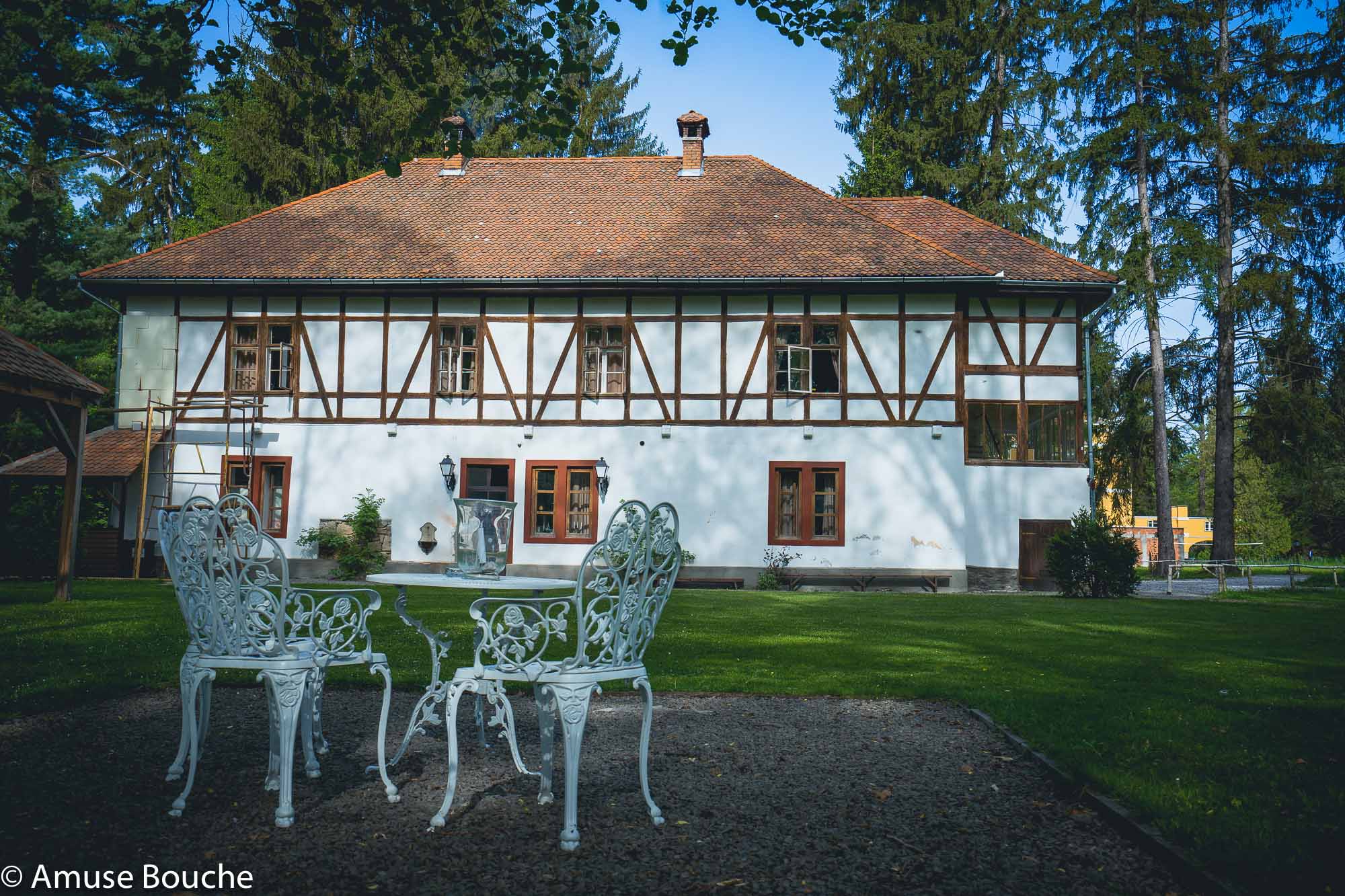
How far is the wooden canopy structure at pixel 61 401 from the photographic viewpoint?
1112 cm

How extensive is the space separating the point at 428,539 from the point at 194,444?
16.4ft

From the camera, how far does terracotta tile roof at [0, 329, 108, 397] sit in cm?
1078

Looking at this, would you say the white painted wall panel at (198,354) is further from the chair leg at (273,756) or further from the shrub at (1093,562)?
the chair leg at (273,756)

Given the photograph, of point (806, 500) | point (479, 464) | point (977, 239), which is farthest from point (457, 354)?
point (977, 239)

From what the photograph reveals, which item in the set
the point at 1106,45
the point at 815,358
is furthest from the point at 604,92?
the point at 815,358

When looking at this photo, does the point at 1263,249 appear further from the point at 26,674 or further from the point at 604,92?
the point at 26,674

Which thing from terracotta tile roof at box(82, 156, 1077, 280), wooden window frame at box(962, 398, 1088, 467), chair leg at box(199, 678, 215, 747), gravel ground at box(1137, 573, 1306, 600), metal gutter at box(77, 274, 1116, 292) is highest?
terracotta tile roof at box(82, 156, 1077, 280)

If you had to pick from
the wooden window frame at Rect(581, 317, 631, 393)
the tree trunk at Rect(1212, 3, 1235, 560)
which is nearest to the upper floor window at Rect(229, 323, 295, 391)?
the wooden window frame at Rect(581, 317, 631, 393)

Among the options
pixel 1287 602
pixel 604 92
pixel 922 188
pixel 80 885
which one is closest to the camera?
pixel 80 885

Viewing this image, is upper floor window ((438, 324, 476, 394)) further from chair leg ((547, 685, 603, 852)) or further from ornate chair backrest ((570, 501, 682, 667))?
chair leg ((547, 685, 603, 852))

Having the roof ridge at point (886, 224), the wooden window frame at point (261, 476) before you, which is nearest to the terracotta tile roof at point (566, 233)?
the roof ridge at point (886, 224)

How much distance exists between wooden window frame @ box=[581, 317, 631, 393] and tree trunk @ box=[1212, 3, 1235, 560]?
14582 mm

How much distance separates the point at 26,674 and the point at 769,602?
977cm

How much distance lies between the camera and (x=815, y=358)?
1919cm
